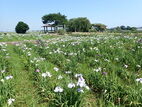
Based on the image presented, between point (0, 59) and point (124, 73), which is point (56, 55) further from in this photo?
point (124, 73)

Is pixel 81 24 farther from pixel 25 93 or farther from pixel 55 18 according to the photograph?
pixel 25 93

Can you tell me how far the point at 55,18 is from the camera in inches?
2317

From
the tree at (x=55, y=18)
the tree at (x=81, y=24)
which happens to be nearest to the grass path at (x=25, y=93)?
the tree at (x=81, y=24)

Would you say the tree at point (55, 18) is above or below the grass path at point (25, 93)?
above

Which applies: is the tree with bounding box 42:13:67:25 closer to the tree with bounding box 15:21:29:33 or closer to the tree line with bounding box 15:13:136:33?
the tree line with bounding box 15:13:136:33

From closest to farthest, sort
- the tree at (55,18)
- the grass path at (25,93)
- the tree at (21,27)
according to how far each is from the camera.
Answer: the grass path at (25,93), the tree at (21,27), the tree at (55,18)

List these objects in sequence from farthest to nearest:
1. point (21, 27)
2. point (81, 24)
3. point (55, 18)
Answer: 1. point (55, 18)
2. point (81, 24)
3. point (21, 27)

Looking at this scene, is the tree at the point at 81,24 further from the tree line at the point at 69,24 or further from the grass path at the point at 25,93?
the grass path at the point at 25,93

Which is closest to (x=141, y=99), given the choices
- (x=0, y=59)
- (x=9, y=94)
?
(x=9, y=94)

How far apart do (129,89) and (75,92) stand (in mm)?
1233

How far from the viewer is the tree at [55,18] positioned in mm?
58844

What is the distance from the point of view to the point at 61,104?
3.79m

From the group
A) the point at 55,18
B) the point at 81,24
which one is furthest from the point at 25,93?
the point at 55,18

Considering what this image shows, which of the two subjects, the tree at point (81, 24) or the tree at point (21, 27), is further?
the tree at point (81, 24)
